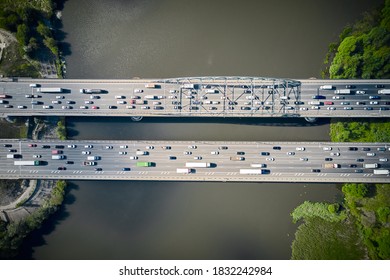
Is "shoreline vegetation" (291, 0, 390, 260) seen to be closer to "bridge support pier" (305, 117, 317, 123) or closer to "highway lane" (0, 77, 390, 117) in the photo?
"highway lane" (0, 77, 390, 117)

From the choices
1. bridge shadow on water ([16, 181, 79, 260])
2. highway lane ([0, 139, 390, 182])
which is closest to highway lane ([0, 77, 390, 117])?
highway lane ([0, 139, 390, 182])

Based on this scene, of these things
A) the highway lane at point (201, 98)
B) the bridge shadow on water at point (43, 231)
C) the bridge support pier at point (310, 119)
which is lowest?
the bridge shadow on water at point (43, 231)

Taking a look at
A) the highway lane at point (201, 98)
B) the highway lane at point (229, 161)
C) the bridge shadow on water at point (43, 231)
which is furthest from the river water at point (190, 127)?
the highway lane at point (201, 98)

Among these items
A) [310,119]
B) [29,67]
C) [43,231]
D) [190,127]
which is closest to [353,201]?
[310,119]

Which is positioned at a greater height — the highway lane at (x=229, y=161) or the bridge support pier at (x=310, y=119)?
the bridge support pier at (x=310, y=119)

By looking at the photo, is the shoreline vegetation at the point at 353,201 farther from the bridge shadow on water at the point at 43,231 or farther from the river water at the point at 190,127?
the bridge shadow on water at the point at 43,231

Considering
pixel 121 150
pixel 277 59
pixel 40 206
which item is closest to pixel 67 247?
pixel 40 206

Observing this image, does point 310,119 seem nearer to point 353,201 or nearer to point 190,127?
point 353,201
